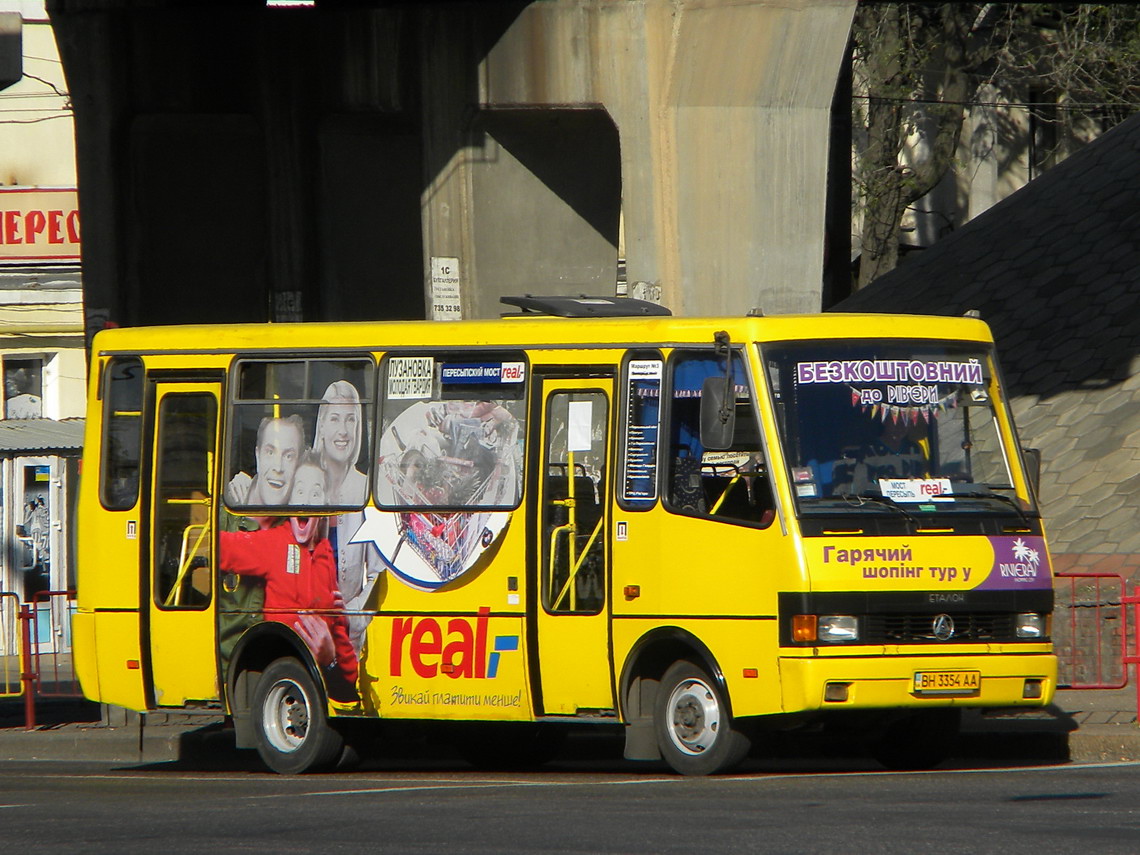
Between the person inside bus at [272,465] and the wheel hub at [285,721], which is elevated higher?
the person inside bus at [272,465]

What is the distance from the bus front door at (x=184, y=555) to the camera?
43.3ft

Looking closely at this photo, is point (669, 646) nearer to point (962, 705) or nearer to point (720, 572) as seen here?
point (720, 572)

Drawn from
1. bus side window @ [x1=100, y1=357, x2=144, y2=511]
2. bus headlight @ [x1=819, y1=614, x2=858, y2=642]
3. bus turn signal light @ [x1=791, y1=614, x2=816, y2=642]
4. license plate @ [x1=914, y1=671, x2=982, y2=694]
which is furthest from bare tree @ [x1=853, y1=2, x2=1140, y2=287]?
bus turn signal light @ [x1=791, y1=614, x2=816, y2=642]

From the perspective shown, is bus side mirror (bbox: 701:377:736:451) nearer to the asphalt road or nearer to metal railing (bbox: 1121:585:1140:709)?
the asphalt road

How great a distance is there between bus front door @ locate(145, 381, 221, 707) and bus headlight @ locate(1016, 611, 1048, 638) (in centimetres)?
479

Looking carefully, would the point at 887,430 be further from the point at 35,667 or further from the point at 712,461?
the point at 35,667

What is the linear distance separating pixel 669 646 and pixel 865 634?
113 cm

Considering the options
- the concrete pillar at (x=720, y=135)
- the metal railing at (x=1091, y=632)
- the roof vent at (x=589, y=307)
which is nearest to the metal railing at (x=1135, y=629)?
the metal railing at (x=1091, y=632)

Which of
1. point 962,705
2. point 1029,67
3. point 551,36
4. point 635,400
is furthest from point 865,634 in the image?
point 1029,67

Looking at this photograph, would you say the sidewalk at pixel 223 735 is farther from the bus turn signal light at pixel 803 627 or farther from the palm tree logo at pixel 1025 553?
the bus turn signal light at pixel 803 627

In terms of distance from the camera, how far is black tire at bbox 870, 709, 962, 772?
12141 millimetres

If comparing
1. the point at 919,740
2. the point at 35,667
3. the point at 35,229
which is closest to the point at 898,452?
the point at 919,740

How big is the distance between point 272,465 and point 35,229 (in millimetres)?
16551

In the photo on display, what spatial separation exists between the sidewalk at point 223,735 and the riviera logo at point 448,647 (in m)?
2.60
